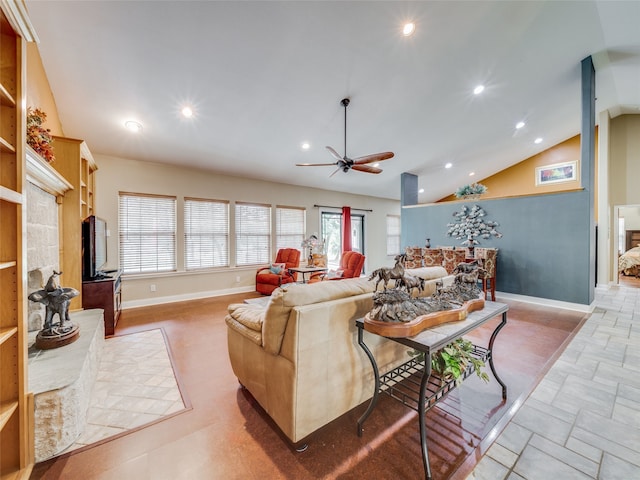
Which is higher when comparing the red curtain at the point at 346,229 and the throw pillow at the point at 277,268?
the red curtain at the point at 346,229

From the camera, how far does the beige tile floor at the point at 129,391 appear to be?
1.77 m

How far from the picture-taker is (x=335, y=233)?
8.05 m

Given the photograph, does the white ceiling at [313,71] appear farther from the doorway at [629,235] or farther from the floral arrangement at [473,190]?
the doorway at [629,235]

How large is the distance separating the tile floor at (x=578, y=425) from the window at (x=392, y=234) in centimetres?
642

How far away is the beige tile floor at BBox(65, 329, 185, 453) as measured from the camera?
1773mm

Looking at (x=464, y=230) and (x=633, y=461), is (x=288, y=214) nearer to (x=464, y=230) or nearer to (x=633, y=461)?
(x=464, y=230)

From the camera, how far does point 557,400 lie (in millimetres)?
1983

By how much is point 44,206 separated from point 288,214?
15.1 feet

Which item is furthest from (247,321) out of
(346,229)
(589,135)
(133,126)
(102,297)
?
(346,229)

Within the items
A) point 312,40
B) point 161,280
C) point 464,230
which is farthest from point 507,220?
point 161,280

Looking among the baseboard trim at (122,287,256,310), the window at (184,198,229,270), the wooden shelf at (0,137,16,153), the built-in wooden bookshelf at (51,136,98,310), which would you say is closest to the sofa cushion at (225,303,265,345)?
the wooden shelf at (0,137,16,153)

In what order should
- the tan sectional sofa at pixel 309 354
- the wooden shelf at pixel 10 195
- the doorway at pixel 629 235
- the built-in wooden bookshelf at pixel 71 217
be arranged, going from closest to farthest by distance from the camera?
the wooden shelf at pixel 10 195 < the tan sectional sofa at pixel 309 354 < the built-in wooden bookshelf at pixel 71 217 < the doorway at pixel 629 235

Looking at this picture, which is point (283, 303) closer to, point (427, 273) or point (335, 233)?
point (427, 273)

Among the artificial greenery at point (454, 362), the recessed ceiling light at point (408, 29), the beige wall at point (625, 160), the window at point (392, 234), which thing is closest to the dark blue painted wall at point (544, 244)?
the beige wall at point (625, 160)
